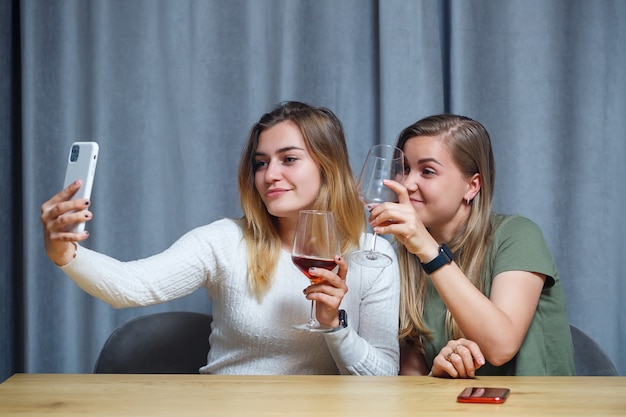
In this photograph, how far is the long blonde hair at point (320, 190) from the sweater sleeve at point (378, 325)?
0.12 metres

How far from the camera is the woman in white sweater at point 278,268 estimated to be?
1.97m

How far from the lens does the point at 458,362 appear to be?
1525 mm

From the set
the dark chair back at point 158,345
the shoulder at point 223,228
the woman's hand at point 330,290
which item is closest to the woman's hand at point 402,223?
the woman's hand at point 330,290

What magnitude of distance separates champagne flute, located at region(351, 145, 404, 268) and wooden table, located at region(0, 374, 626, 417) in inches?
11.4

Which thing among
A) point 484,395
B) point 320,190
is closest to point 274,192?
point 320,190

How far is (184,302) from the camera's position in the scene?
8.64ft

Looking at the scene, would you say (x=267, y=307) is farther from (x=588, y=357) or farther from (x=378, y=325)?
(x=588, y=357)

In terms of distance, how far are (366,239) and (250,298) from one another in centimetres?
37

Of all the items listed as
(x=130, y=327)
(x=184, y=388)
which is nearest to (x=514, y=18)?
(x=130, y=327)

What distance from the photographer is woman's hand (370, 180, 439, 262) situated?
1.67 m

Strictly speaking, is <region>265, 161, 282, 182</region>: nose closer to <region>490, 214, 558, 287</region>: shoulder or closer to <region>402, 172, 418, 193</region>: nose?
<region>402, 172, 418, 193</region>: nose

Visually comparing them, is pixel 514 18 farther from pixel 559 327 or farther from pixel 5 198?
pixel 5 198

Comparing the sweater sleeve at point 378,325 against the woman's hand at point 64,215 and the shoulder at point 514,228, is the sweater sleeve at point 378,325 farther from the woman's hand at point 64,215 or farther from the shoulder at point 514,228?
the woman's hand at point 64,215

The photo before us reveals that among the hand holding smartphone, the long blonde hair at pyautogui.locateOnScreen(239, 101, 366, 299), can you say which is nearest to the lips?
the long blonde hair at pyautogui.locateOnScreen(239, 101, 366, 299)
